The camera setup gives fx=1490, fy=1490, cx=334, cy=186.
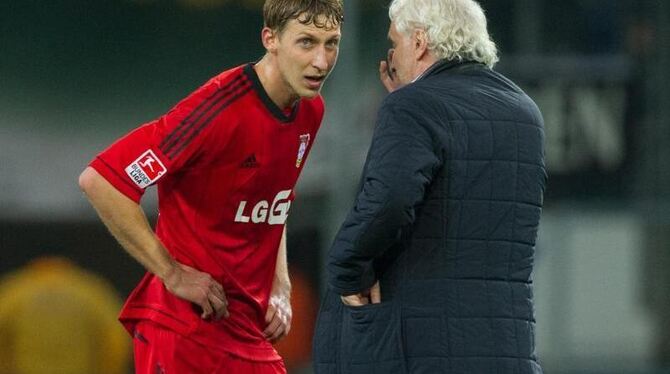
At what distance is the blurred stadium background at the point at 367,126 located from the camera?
7605 millimetres

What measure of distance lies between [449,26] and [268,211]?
760 mm

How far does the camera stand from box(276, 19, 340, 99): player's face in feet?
13.2

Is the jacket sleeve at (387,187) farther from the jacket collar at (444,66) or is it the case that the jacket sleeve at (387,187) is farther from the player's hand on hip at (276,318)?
the player's hand on hip at (276,318)

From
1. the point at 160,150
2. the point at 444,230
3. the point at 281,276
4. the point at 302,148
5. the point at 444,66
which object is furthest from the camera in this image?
the point at 281,276

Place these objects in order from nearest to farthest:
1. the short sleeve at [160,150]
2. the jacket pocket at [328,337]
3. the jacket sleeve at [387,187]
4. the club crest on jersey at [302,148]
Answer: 1. the jacket sleeve at [387,187]
2. the jacket pocket at [328,337]
3. the short sleeve at [160,150]
4. the club crest on jersey at [302,148]

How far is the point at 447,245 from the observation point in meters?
3.67

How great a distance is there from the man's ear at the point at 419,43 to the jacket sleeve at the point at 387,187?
0.70 ft

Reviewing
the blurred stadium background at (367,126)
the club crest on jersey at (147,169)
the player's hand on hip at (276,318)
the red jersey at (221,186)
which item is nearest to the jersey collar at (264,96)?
the red jersey at (221,186)

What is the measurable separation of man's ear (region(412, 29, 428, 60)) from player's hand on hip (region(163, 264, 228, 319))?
2.73ft

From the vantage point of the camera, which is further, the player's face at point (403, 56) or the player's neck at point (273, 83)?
the player's neck at point (273, 83)

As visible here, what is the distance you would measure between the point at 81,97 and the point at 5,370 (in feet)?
5.15

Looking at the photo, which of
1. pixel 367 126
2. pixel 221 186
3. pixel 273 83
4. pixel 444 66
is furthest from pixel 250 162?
pixel 367 126

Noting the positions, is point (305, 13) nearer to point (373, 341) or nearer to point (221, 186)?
point (221, 186)

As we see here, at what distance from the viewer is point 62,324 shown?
7238 millimetres
